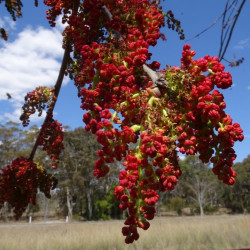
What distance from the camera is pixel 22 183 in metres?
2.33

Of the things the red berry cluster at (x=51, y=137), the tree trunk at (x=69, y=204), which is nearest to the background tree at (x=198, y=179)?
the tree trunk at (x=69, y=204)

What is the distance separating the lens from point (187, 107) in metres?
1.16

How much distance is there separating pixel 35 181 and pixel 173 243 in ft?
33.3

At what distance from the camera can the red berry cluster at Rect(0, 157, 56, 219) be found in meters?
2.34

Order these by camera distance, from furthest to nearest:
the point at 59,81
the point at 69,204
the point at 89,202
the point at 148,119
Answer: the point at 89,202 → the point at 69,204 → the point at 59,81 → the point at 148,119

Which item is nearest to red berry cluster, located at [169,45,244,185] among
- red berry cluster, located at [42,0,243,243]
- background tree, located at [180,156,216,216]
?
red berry cluster, located at [42,0,243,243]

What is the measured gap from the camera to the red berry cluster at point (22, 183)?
7.68ft

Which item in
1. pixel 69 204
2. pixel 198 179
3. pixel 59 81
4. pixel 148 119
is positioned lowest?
pixel 148 119

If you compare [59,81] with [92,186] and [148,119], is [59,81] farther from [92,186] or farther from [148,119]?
[92,186]

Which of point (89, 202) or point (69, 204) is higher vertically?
point (89, 202)

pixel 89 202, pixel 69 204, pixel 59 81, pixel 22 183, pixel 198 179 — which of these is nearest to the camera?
pixel 22 183

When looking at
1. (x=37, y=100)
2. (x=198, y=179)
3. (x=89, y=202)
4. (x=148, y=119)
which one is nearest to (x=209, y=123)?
(x=148, y=119)

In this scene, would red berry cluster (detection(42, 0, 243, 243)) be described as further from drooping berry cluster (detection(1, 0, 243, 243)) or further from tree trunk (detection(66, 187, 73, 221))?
tree trunk (detection(66, 187, 73, 221))

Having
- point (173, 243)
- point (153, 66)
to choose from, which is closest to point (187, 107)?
point (153, 66)
